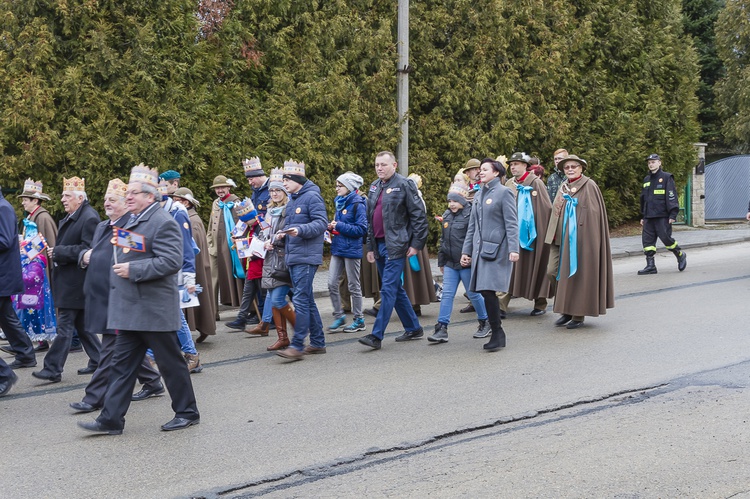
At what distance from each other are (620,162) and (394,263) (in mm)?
13949

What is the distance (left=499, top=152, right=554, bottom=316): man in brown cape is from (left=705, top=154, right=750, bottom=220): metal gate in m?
17.2

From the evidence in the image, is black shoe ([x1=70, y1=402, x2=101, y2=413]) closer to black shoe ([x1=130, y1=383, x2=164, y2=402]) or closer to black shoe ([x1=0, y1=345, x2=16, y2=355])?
black shoe ([x1=130, y1=383, x2=164, y2=402])

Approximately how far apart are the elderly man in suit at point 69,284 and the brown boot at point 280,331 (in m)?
1.75

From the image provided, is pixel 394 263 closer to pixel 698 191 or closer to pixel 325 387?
pixel 325 387

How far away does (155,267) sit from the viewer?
652cm

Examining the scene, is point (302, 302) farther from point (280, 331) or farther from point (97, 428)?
point (97, 428)

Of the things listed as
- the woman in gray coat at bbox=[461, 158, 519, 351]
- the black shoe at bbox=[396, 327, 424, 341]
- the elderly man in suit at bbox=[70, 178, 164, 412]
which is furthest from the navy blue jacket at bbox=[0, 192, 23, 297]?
the woman in gray coat at bbox=[461, 158, 519, 351]

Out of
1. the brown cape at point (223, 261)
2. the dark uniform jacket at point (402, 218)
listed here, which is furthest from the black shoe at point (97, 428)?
the brown cape at point (223, 261)

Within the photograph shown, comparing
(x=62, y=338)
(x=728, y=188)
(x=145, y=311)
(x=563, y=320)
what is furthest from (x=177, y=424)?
(x=728, y=188)

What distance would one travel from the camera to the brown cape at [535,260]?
1145cm

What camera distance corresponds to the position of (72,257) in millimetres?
8273

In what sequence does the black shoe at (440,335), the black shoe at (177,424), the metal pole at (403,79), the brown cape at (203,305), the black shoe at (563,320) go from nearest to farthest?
the black shoe at (177,424), the black shoe at (440,335), the brown cape at (203,305), the black shoe at (563,320), the metal pole at (403,79)

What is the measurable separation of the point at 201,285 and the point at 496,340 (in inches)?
123

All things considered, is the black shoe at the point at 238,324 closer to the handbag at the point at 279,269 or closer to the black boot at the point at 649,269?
the handbag at the point at 279,269
